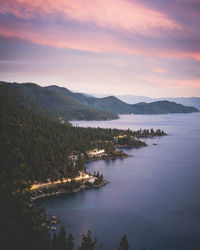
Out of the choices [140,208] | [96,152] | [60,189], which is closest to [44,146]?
[60,189]

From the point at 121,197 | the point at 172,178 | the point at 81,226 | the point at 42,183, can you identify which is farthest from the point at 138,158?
the point at 81,226

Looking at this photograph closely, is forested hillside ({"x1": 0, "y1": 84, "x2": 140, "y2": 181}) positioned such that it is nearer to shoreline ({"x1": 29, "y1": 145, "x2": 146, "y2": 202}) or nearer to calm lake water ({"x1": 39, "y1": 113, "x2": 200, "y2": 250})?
shoreline ({"x1": 29, "y1": 145, "x2": 146, "y2": 202})

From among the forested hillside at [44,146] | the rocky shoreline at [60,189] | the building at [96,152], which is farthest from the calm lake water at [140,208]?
the building at [96,152]

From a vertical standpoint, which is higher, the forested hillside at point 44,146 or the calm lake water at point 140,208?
the forested hillside at point 44,146

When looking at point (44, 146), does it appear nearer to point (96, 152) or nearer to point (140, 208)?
point (96, 152)

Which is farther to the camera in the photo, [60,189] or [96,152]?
[96,152]

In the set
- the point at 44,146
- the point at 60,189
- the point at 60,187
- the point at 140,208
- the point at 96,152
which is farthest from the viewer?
the point at 96,152

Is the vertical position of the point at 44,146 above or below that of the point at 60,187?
above

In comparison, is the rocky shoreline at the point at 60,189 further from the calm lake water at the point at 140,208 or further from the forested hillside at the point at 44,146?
the forested hillside at the point at 44,146

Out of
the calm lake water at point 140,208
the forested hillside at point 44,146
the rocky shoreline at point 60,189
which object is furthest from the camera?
the forested hillside at point 44,146

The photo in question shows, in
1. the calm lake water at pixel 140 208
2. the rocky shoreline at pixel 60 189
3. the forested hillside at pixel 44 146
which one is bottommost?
the calm lake water at pixel 140 208

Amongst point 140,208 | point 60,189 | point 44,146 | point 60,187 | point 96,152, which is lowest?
point 140,208
